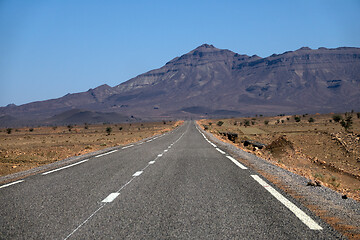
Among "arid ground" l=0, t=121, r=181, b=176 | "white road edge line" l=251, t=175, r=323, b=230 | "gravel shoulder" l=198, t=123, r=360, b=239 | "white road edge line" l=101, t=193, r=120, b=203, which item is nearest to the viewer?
"white road edge line" l=251, t=175, r=323, b=230

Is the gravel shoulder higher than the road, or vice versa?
the road

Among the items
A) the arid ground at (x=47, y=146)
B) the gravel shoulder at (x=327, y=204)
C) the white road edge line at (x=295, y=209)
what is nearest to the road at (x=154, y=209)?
the white road edge line at (x=295, y=209)

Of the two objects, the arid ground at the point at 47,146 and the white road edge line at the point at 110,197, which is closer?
the white road edge line at the point at 110,197

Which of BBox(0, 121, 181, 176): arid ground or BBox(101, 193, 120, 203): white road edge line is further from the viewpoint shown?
BBox(0, 121, 181, 176): arid ground

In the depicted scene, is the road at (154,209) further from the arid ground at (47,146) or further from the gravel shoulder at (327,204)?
the arid ground at (47,146)

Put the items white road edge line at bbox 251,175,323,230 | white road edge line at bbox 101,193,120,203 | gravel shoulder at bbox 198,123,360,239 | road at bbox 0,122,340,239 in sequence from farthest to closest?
white road edge line at bbox 101,193,120,203, gravel shoulder at bbox 198,123,360,239, white road edge line at bbox 251,175,323,230, road at bbox 0,122,340,239

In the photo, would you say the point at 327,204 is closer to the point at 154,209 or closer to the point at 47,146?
the point at 154,209

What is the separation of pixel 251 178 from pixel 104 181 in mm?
3949

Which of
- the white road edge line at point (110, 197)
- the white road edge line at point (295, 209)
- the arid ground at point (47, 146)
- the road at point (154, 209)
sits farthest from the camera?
the arid ground at point (47, 146)

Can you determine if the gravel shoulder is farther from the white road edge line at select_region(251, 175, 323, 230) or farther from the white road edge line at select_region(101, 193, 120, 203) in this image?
the white road edge line at select_region(101, 193, 120, 203)

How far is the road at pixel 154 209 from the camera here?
16.0ft

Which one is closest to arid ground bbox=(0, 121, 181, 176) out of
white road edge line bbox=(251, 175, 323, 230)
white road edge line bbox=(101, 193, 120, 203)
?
white road edge line bbox=(101, 193, 120, 203)

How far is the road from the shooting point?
488cm

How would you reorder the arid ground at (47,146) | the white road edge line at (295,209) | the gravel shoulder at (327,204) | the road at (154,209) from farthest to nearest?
the arid ground at (47,146), the gravel shoulder at (327,204), the white road edge line at (295,209), the road at (154,209)
